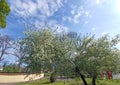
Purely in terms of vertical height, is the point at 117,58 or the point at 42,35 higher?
the point at 42,35

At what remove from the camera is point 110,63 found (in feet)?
52.1

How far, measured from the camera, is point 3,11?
14.4 m

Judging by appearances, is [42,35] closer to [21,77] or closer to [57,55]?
[57,55]

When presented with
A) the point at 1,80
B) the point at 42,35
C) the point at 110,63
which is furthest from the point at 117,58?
the point at 1,80

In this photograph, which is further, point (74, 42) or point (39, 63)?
point (74, 42)

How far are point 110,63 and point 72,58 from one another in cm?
299

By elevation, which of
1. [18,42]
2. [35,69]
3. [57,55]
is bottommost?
[35,69]

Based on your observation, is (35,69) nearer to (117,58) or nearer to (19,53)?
(19,53)

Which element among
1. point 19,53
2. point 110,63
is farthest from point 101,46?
point 19,53

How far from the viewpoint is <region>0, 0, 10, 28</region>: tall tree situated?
1413 centimetres

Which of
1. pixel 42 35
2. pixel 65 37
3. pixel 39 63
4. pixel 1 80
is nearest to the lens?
pixel 39 63

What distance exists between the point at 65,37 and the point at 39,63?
3246 mm

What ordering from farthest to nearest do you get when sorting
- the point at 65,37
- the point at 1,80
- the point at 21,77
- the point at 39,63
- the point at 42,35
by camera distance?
the point at 21,77 → the point at 1,80 → the point at 65,37 → the point at 42,35 → the point at 39,63

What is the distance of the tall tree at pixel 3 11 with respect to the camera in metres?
14.1
